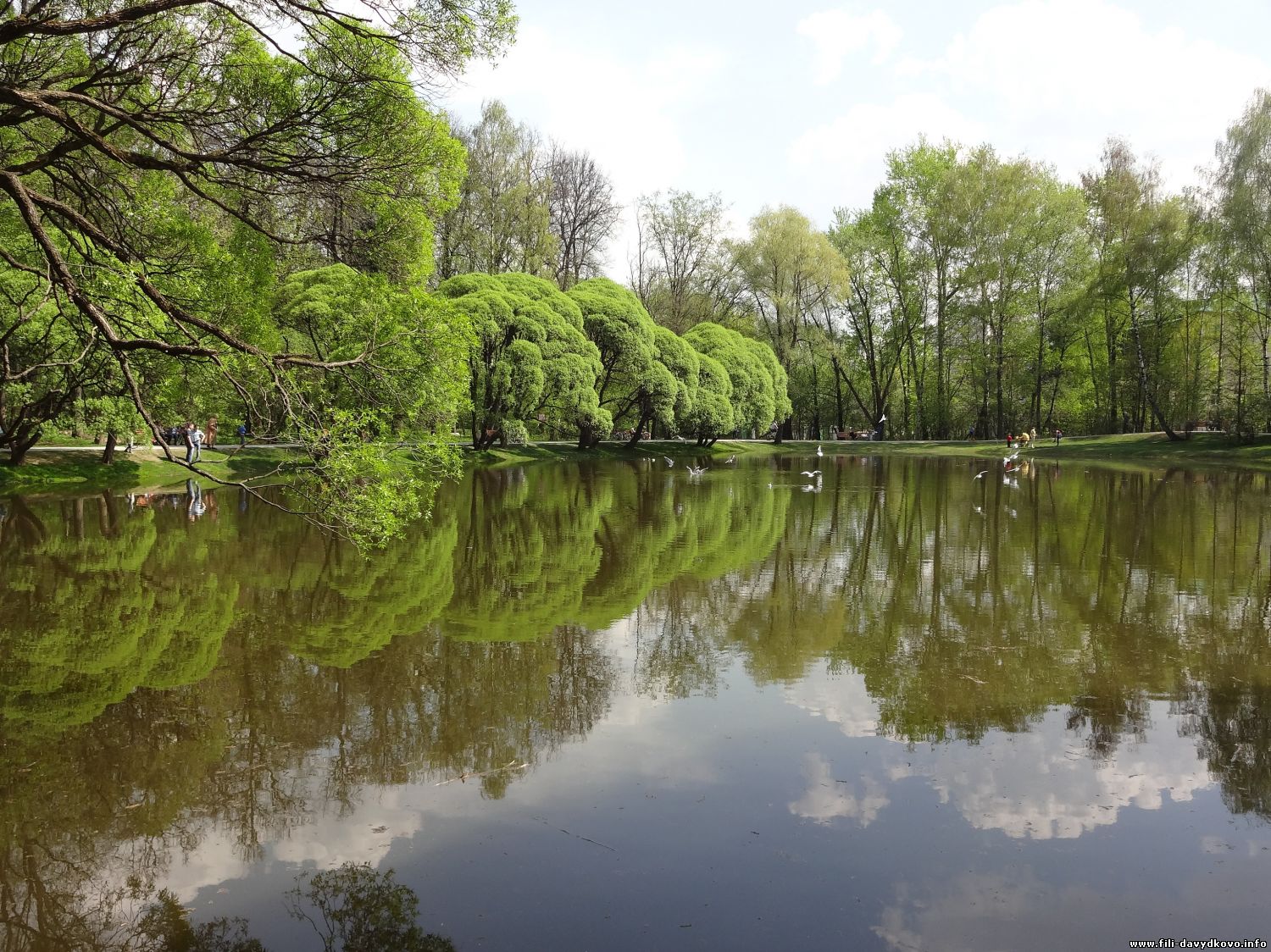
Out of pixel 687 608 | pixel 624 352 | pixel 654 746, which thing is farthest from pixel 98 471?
pixel 654 746

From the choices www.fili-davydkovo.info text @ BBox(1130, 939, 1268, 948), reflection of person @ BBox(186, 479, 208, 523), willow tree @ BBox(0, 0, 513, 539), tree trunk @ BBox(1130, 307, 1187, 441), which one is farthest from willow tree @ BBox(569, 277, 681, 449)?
www.fili-davydkovo.info text @ BBox(1130, 939, 1268, 948)

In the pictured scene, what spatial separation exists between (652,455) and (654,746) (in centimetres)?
4157

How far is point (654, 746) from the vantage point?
20.6 feet

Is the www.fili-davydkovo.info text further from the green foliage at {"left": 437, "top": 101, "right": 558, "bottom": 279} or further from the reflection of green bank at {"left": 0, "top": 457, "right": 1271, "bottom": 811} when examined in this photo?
the green foliage at {"left": 437, "top": 101, "right": 558, "bottom": 279}

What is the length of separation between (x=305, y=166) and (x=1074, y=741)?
829cm

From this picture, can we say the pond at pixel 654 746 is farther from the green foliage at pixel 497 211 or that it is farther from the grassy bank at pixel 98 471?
the green foliage at pixel 497 211

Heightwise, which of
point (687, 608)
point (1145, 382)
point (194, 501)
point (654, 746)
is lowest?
point (654, 746)

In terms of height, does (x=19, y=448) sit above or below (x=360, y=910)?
above

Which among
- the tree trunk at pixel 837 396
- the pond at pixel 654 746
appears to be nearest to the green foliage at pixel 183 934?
the pond at pixel 654 746

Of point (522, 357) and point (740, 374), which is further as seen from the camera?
point (740, 374)

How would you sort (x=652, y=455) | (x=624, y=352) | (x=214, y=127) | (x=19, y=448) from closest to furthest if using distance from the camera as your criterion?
1. (x=214, y=127)
2. (x=19, y=448)
3. (x=624, y=352)
4. (x=652, y=455)

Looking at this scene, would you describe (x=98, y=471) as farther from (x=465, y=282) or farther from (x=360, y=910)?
(x=360, y=910)

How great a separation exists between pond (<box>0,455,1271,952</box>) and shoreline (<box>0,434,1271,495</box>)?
325 cm

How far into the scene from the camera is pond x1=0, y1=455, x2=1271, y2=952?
4309 millimetres
